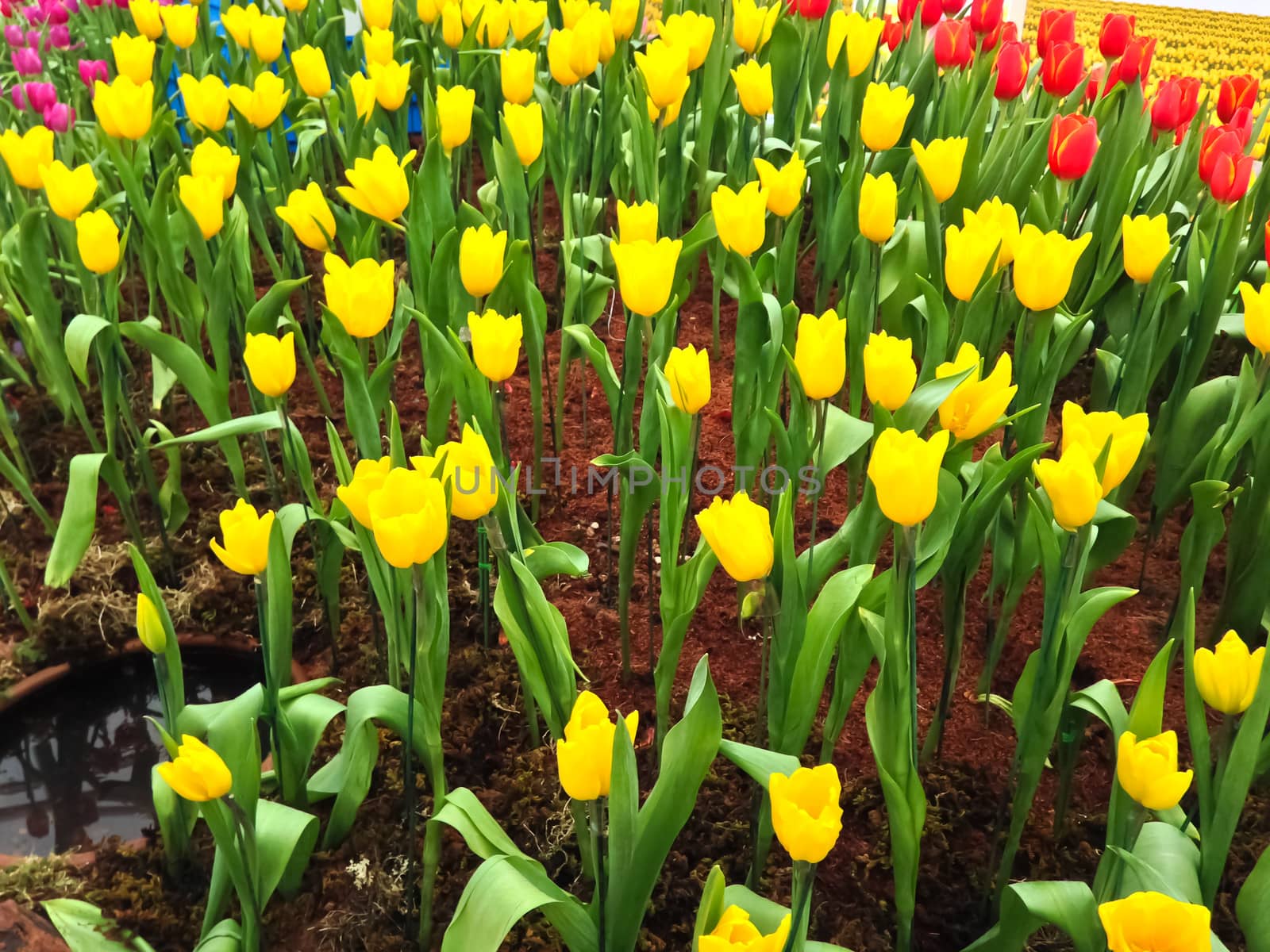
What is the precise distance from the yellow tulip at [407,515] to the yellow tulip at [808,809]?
0.37 meters

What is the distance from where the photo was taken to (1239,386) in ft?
4.54

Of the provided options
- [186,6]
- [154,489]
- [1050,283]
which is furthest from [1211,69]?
[154,489]

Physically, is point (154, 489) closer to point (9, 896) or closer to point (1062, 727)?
point (9, 896)

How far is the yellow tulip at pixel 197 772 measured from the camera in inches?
33.4

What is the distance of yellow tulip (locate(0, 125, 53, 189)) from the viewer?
5.34 feet

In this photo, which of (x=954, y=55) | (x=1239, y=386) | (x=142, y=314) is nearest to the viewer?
(x=1239, y=386)

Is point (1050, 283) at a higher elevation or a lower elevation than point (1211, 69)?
lower

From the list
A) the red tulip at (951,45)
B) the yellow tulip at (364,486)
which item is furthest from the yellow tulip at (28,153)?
the red tulip at (951,45)

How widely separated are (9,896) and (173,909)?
0.20m

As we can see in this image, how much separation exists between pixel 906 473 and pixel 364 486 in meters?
0.49

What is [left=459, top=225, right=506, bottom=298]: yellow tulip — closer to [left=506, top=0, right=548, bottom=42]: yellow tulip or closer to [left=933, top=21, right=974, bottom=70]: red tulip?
[left=506, top=0, right=548, bottom=42]: yellow tulip

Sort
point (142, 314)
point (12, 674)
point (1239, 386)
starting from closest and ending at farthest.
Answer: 1. point (1239, 386)
2. point (12, 674)
3. point (142, 314)

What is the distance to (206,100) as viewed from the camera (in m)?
1.80

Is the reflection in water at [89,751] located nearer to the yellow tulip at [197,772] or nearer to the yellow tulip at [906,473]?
the yellow tulip at [197,772]
